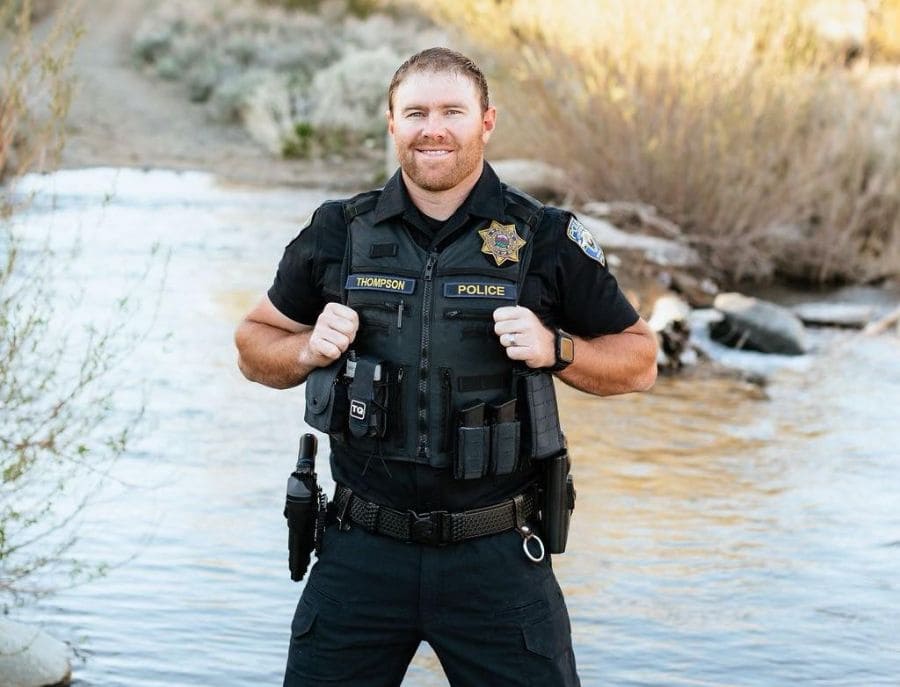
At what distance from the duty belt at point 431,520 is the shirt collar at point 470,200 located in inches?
23.5

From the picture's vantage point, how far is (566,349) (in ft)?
10.4

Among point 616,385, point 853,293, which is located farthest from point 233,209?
point 616,385

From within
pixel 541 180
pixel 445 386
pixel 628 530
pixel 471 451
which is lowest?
pixel 628 530

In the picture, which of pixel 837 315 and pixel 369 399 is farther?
pixel 837 315

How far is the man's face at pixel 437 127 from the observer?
10.3 ft

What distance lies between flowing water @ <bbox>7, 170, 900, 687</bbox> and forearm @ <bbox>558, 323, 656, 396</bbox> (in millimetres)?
1917

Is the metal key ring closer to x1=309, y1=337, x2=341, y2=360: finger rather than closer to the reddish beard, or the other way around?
x1=309, y1=337, x2=341, y2=360: finger

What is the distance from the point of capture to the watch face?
3.15 meters

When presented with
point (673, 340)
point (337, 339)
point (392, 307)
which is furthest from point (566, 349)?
point (673, 340)

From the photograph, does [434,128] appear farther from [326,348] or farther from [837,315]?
[837,315]

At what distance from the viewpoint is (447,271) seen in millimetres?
3182

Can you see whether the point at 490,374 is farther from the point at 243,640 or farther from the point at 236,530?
the point at 236,530

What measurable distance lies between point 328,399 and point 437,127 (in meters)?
0.61

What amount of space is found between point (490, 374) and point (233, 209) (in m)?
16.0
